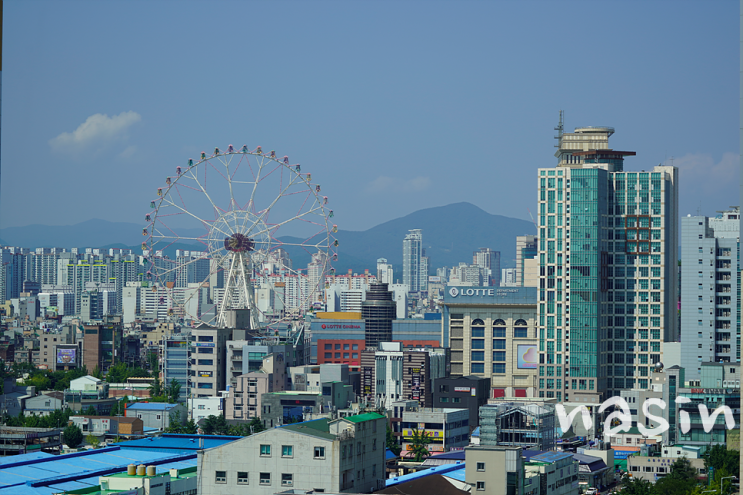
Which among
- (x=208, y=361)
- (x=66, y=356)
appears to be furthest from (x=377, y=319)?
(x=66, y=356)

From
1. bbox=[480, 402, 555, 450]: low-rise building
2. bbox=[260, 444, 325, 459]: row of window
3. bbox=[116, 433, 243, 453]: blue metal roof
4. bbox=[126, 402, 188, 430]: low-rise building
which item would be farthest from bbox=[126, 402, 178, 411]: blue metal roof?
bbox=[260, 444, 325, 459]: row of window

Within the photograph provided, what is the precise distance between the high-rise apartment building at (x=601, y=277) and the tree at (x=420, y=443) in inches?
659

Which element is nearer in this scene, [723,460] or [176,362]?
[723,460]

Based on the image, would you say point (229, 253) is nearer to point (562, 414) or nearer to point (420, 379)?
point (420, 379)

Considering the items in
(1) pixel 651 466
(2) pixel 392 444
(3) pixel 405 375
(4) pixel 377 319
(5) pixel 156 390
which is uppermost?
(4) pixel 377 319

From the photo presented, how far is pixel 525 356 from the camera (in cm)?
8544

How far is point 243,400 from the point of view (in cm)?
8075

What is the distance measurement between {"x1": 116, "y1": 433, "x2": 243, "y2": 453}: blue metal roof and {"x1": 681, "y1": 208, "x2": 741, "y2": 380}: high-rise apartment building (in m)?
34.4

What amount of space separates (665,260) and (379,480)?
53222 mm

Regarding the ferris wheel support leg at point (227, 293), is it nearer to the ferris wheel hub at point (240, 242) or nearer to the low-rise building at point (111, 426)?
the ferris wheel hub at point (240, 242)

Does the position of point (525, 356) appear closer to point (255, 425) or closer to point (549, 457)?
point (255, 425)

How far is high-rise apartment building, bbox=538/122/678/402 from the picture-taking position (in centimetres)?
8156

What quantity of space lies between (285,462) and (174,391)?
59.3m

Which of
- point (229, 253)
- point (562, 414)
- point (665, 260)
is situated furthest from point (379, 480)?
point (229, 253)
